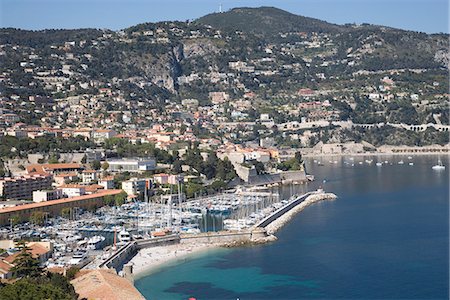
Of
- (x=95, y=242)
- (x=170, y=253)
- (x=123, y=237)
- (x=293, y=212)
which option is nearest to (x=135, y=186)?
(x=293, y=212)

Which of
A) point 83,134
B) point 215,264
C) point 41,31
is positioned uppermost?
point 41,31

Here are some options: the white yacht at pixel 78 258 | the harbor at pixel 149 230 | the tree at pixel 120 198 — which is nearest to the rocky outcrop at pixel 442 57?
the harbor at pixel 149 230

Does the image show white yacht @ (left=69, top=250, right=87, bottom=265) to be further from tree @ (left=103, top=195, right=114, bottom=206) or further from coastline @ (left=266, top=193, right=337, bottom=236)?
tree @ (left=103, top=195, right=114, bottom=206)

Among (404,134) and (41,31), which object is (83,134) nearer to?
(404,134)

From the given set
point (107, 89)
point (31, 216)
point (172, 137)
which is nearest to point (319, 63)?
point (107, 89)

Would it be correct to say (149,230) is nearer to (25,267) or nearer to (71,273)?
(71,273)

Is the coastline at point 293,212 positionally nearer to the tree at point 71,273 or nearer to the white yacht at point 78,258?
the white yacht at point 78,258
